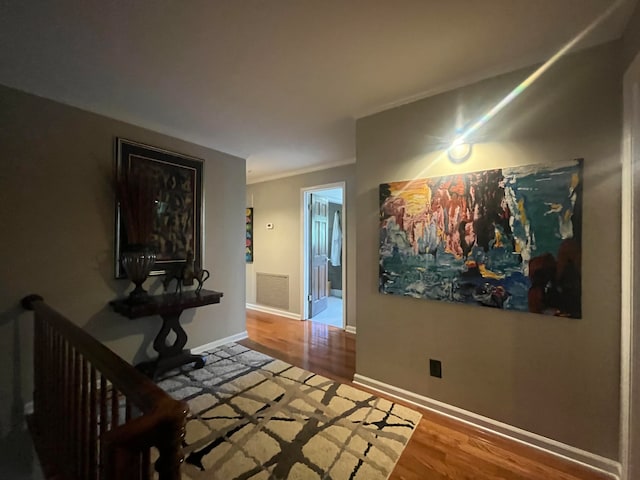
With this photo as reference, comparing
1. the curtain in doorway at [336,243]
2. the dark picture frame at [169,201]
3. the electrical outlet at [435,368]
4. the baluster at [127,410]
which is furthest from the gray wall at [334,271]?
the baluster at [127,410]

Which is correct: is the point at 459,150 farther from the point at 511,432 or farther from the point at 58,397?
the point at 58,397

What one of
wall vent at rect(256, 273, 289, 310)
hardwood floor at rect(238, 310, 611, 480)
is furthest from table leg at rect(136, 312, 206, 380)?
hardwood floor at rect(238, 310, 611, 480)

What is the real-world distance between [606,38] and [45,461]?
3.85m

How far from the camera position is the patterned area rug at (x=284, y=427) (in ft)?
4.69

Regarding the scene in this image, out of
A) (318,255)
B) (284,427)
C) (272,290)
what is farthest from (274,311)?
(284,427)

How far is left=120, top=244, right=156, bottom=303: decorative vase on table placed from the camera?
2211 millimetres

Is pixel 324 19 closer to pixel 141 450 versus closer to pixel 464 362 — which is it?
pixel 141 450

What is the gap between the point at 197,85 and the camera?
191 centimetres

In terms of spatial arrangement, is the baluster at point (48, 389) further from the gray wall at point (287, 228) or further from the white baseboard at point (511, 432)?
the gray wall at point (287, 228)

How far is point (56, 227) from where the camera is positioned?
2.01 m

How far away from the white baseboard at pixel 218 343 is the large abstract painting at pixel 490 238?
2077mm

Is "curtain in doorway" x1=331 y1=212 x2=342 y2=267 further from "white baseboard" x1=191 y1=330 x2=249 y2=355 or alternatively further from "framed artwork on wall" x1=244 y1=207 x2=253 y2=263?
"white baseboard" x1=191 y1=330 x2=249 y2=355

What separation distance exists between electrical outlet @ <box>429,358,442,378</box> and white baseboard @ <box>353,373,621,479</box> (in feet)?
0.64

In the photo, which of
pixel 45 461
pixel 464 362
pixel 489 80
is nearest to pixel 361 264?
pixel 464 362
